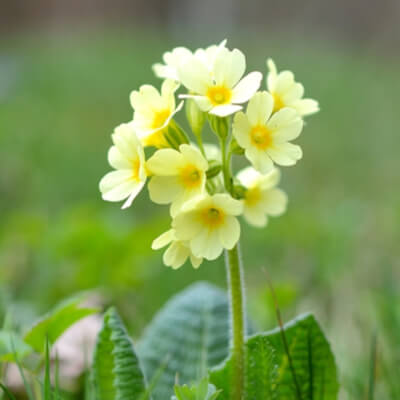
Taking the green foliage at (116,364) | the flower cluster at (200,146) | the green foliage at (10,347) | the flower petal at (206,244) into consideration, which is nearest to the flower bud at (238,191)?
the flower cluster at (200,146)

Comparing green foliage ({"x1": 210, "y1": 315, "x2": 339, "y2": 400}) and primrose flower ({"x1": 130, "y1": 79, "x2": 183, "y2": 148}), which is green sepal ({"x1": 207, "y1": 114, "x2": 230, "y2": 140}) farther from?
green foliage ({"x1": 210, "y1": 315, "x2": 339, "y2": 400})

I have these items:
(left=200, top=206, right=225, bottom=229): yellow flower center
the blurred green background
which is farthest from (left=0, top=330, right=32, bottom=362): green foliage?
the blurred green background

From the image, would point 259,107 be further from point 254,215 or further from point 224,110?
point 254,215

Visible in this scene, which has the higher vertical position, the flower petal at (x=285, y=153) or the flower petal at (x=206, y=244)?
the flower petal at (x=285, y=153)

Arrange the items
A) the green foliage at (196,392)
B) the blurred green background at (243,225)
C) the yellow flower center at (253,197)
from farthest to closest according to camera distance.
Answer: the blurred green background at (243,225), the yellow flower center at (253,197), the green foliage at (196,392)

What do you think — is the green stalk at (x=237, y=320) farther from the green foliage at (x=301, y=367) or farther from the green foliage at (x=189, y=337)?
the green foliage at (x=189, y=337)

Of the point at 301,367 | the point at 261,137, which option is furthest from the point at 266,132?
the point at 301,367

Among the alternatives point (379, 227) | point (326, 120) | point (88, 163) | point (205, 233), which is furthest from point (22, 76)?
point (205, 233)
